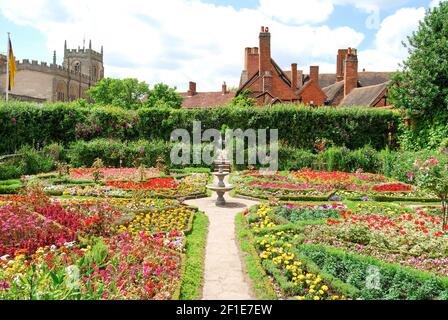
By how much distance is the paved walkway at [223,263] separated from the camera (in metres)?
5.36

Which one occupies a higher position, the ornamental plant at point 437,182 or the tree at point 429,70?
the tree at point 429,70

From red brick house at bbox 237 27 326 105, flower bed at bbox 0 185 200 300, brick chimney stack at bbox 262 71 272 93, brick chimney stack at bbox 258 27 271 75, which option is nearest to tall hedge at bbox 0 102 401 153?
red brick house at bbox 237 27 326 105

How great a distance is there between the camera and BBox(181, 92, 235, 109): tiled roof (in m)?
41.9

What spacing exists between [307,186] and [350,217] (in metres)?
4.78

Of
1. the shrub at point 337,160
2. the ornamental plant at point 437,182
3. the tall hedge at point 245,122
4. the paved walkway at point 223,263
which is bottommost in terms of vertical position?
the paved walkway at point 223,263

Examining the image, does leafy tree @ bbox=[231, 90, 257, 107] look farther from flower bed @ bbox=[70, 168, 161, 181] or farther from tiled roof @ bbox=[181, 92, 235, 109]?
flower bed @ bbox=[70, 168, 161, 181]

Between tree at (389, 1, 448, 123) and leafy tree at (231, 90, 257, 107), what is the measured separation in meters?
10.9

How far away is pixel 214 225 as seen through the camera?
9164 millimetres

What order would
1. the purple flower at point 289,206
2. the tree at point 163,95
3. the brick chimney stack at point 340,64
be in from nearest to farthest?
the purple flower at point 289,206
the brick chimney stack at point 340,64
the tree at point 163,95

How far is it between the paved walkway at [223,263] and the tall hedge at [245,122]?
41.0ft

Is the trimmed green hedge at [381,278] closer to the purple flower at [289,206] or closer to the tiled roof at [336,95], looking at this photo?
the purple flower at [289,206]

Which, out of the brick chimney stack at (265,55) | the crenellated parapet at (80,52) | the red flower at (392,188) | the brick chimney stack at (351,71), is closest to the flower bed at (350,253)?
the red flower at (392,188)

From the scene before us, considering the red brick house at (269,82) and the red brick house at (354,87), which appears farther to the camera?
the red brick house at (269,82)
